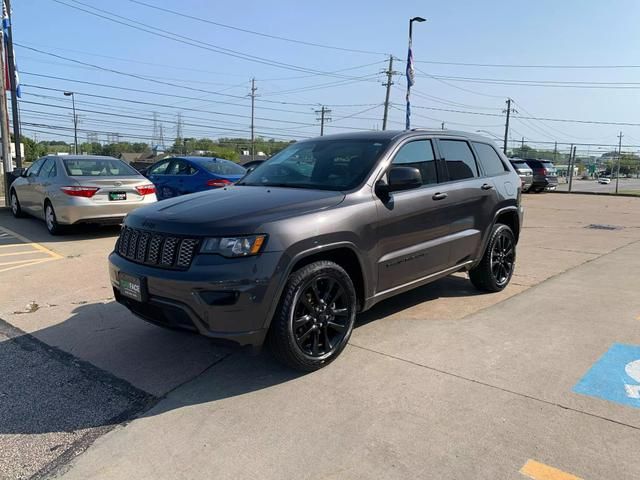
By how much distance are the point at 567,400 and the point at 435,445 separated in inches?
42.4

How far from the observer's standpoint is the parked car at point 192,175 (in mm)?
11078

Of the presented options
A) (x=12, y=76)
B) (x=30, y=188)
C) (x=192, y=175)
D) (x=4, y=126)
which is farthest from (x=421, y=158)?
(x=12, y=76)

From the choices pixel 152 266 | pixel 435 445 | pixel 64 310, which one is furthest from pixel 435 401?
pixel 64 310

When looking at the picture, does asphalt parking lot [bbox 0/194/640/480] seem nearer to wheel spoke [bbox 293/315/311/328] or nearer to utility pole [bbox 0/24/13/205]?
wheel spoke [bbox 293/315/311/328]

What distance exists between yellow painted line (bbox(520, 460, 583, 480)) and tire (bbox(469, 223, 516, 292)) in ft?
10.5

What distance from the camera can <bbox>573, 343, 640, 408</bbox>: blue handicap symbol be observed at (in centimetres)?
338

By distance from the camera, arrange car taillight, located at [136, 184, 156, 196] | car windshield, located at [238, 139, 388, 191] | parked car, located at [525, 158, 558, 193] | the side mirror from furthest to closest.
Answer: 1. parked car, located at [525, 158, 558, 193]
2. car taillight, located at [136, 184, 156, 196]
3. car windshield, located at [238, 139, 388, 191]
4. the side mirror

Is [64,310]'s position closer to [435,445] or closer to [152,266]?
[152,266]

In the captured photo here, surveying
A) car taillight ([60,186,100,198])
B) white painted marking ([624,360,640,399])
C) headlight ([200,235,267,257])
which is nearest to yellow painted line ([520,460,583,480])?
white painted marking ([624,360,640,399])

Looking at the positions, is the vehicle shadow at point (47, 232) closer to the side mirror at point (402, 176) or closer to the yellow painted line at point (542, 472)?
the side mirror at point (402, 176)

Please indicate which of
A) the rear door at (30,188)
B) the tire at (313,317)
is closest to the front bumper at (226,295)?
the tire at (313,317)

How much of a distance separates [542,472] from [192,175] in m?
9.95

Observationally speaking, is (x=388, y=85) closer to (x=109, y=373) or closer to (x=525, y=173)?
(x=525, y=173)

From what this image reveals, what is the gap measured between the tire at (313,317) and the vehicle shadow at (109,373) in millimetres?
216
